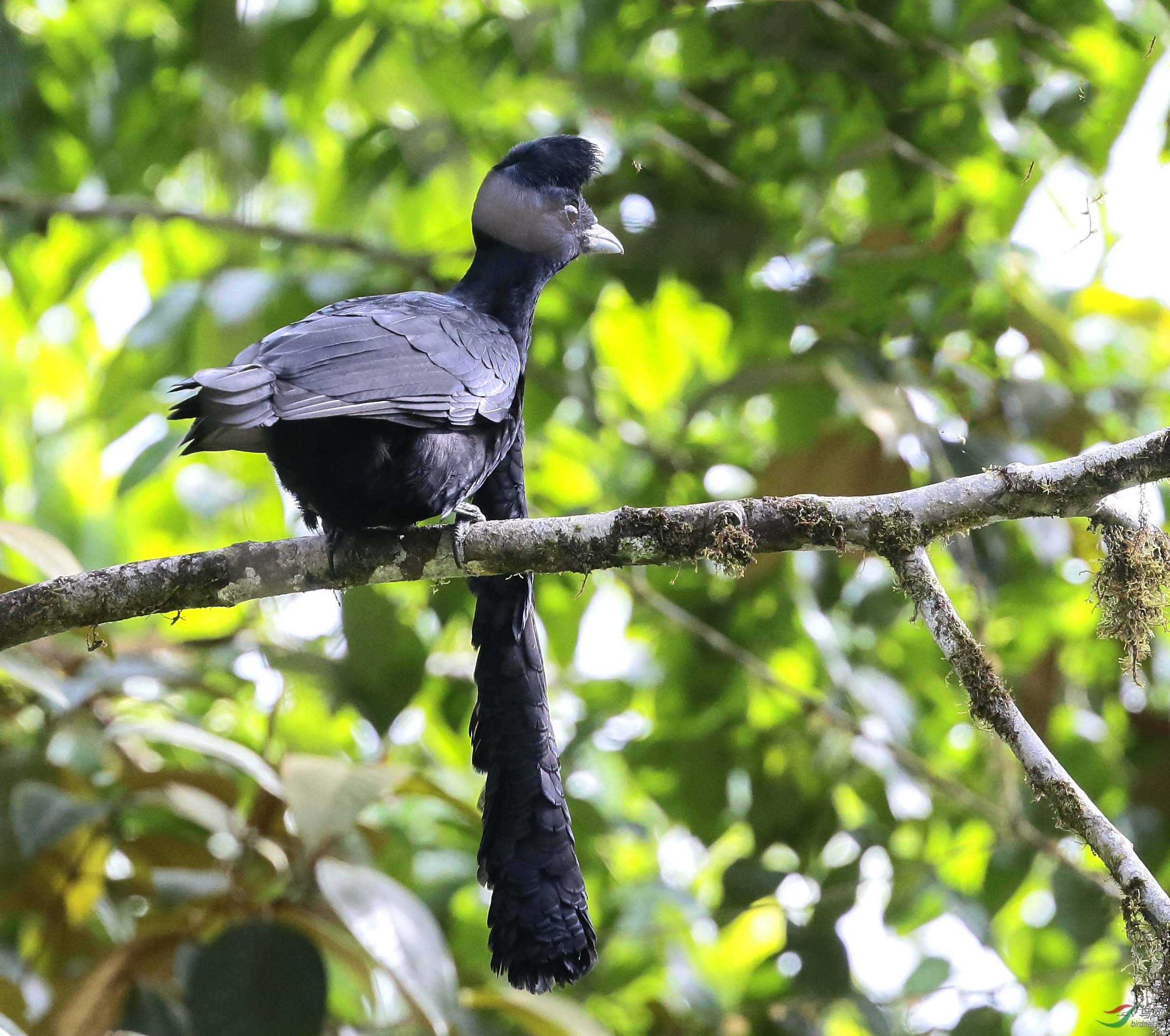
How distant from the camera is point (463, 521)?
2188 millimetres

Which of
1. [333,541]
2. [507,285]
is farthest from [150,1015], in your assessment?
[507,285]

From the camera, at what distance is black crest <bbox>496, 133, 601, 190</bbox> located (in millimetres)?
2934

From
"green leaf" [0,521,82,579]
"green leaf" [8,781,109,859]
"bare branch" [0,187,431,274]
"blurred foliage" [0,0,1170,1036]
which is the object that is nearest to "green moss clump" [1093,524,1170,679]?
"blurred foliage" [0,0,1170,1036]

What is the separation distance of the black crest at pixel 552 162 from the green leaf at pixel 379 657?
118cm

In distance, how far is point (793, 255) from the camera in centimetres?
366

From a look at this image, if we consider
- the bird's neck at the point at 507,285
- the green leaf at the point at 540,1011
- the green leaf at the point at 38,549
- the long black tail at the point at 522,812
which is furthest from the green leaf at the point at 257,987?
the bird's neck at the point at 507,285

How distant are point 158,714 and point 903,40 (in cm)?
317

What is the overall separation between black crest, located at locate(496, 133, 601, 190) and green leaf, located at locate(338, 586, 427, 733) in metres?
1.18

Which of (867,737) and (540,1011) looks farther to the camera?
(867,737)

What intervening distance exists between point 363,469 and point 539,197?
1099 mm

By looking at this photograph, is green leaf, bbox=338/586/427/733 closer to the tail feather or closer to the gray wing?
the gray wing

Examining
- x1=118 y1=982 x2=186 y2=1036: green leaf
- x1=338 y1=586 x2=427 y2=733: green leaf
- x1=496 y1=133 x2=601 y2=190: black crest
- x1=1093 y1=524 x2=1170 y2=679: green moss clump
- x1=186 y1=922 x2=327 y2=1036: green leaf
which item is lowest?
x1=118 y1=982 x2=186 y2=1036: green leaf

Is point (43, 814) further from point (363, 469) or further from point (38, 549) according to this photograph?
point (363, 469)

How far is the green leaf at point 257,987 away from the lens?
269 centimetres
